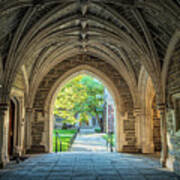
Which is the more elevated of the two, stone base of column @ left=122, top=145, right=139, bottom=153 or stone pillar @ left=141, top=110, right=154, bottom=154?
stone pillar @ left=141, top=110, right=154, bottom=154

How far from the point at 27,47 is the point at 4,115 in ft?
7.50

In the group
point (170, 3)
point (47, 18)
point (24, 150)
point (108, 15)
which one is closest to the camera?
point (170, 3)

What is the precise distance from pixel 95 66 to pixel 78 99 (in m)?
9.08

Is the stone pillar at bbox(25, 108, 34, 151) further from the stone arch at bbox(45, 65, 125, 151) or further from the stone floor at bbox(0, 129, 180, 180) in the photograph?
the stone floor at bbox(0, 129, 180, 180)

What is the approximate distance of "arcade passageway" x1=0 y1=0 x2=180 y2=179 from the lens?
656cm

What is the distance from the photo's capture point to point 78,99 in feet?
65.3

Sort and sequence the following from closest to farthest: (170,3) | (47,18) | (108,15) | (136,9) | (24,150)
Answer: (170,3) → (136,9) → (47,18) → (108,15) → (24,150)

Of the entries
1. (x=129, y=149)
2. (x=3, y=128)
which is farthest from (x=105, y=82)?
(x=3, y=128)

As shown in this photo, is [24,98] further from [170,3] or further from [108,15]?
[170,3]

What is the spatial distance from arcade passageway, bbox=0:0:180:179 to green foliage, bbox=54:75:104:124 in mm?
7470

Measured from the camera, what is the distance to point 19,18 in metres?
6.72

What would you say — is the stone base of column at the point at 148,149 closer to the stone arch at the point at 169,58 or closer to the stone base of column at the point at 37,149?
the stone arch at the point at 169,58

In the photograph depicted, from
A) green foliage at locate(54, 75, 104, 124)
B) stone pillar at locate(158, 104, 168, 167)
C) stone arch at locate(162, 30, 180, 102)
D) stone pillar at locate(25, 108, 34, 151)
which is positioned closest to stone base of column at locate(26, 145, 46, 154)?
stone pillar at locate(25, 108, 34, 151)

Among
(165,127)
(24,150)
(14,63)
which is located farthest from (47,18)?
(24,150)
